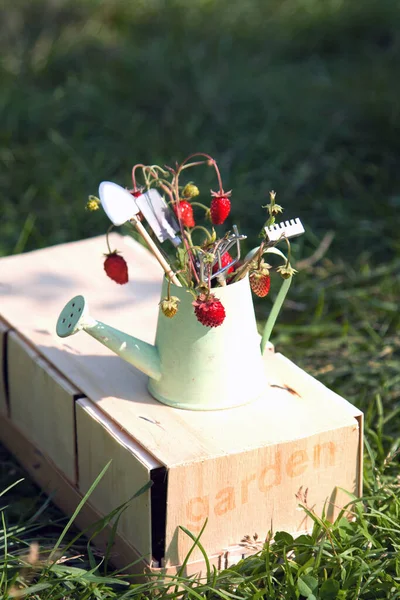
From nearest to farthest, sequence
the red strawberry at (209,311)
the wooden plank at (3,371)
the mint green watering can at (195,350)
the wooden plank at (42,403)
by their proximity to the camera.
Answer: the red strawberry at (209,311) < the mint green watering can at (195,350) < the wooden plank at (42,403) < the wooden plank at (3,371)

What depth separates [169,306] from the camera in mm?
1437

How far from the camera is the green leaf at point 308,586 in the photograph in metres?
1.48

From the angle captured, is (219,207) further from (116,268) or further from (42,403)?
(42,403)

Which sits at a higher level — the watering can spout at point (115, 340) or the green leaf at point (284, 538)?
the watering can spout at point (115, 340)

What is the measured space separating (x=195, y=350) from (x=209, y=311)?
133 millimetres

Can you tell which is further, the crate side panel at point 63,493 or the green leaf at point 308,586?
the crate side panel at point 63,493

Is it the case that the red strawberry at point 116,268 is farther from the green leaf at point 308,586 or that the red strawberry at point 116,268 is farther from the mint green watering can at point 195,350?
the green leaf at point 308,586

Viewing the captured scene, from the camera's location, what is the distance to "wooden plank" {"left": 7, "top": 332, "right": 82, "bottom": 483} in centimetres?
169

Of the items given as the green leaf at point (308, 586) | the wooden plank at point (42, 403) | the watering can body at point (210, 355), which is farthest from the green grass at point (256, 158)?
the watering can body at point (210, 355)

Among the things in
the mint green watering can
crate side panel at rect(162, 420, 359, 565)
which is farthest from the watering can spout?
crate side panel at rect(162, 420, 359, 565)

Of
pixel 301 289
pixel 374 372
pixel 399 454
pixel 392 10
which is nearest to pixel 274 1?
pixel 392 10

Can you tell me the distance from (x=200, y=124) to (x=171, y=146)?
0.20 metres

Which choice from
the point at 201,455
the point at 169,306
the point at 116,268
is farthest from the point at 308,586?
the point at 116,268

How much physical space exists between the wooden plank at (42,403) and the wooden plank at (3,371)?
22 mm
